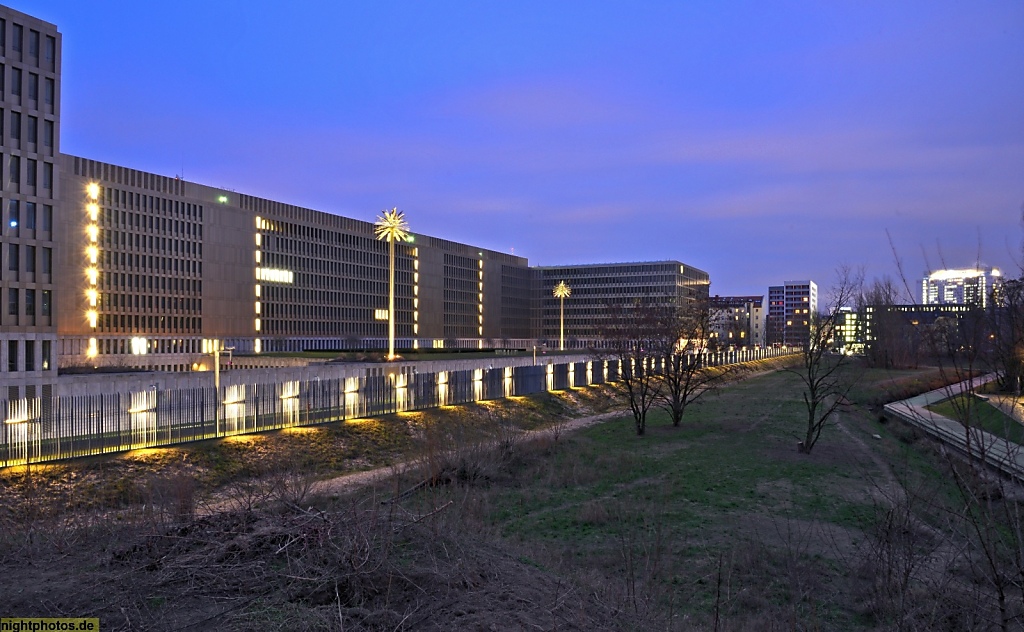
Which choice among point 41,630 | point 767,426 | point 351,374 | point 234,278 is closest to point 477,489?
point 41,630

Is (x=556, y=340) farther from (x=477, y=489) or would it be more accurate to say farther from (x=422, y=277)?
(x=477, y=489)

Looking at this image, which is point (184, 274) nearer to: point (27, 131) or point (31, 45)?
point (27, 131)

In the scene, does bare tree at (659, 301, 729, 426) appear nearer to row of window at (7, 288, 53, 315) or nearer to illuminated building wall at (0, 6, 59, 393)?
illuminated building wall at (0, 6, 59, 393)

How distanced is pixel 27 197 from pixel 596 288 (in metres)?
148

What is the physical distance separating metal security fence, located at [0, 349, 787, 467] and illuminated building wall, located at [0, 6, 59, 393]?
12698 millimetres

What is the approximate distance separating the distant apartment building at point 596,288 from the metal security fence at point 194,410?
13063cm

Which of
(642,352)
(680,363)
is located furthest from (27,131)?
(680,363)

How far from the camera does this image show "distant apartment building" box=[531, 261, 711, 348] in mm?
173125

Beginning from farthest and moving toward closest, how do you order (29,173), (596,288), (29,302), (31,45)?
(596,288)
(31,45)
(29,173)
(29,302)

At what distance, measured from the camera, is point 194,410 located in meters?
27.2

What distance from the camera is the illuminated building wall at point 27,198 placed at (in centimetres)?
4009

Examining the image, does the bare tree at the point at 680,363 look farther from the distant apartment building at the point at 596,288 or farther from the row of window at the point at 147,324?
the distant apartment building at the point at 596,288

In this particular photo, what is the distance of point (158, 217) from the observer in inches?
3794

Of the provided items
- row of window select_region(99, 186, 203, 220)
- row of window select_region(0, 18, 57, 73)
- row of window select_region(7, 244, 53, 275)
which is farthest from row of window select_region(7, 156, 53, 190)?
row of window select_region(99, 186, 203, 220)
